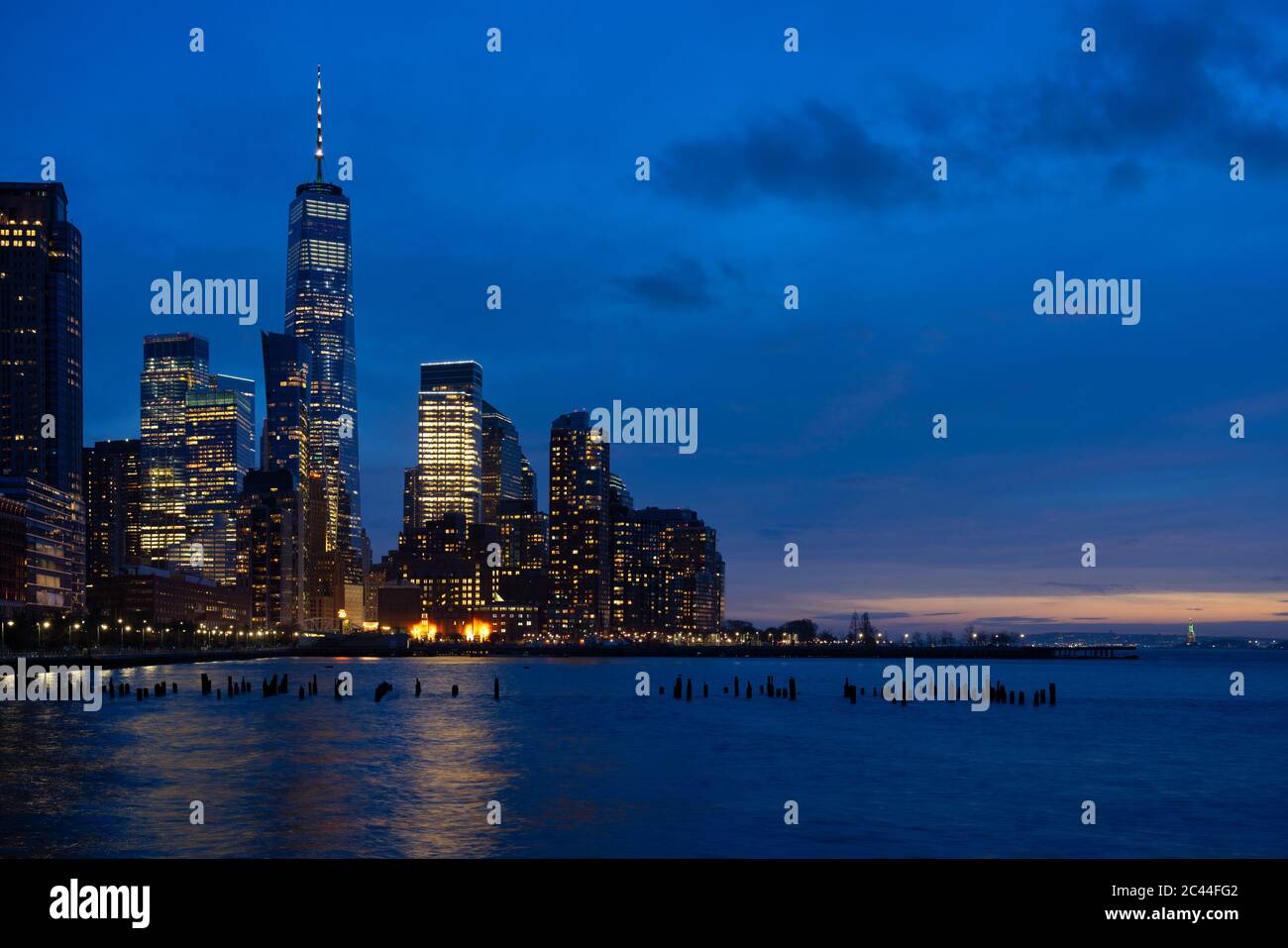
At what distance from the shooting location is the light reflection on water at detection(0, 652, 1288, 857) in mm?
39906

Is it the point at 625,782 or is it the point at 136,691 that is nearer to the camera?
the point at 625,782

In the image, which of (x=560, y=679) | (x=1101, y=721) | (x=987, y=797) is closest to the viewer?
Answer: (x=987, y=797)

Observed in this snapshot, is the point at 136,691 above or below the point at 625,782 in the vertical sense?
below

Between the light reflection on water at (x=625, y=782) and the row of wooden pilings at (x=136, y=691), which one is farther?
the row of wooden pilings at (x=136, y=691)

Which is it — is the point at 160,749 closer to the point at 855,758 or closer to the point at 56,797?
the point at 56,797

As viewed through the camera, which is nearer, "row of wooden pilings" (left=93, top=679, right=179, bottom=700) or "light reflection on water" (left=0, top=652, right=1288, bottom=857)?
"light reflection on water" (left=0, top=652, right=1288, bottom=857)

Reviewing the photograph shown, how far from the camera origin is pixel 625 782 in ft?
180

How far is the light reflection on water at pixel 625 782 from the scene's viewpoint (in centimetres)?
3991
